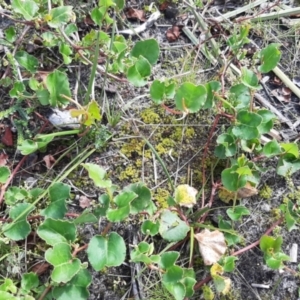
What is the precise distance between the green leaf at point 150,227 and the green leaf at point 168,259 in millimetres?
74

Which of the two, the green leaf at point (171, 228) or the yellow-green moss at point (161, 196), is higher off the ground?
the green leaf at point (171, 228)

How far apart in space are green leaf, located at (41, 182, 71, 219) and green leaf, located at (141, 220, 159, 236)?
0.23 m

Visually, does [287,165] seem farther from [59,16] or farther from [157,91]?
[59,16]

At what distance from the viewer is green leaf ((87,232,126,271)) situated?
1450 millimetres

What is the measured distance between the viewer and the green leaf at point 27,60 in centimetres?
178

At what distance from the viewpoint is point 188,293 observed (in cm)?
150

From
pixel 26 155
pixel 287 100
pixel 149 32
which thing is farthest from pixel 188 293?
pixel 149 32

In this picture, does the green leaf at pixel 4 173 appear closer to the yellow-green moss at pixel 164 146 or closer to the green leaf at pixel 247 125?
the yellow-green moss at pixel 164 146

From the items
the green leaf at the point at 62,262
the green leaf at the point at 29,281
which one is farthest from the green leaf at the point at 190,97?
the green leaf at the point at 29,281

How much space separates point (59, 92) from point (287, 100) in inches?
32.2

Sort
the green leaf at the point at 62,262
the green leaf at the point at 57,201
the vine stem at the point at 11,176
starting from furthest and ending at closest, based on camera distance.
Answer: the vine stem at the point at 11,176, the green leaf at the point at 57,201, the green leaf at the point at 62,262

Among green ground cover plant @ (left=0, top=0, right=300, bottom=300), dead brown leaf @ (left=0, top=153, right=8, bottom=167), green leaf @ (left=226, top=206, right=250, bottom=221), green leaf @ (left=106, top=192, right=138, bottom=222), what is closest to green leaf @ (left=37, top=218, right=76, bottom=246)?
green ground cover plant @ (left=0, top=0, right=300, bottom=300)

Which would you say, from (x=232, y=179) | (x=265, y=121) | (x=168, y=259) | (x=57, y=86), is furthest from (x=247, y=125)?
(x=57, y=86)

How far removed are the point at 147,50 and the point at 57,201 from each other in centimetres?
57
